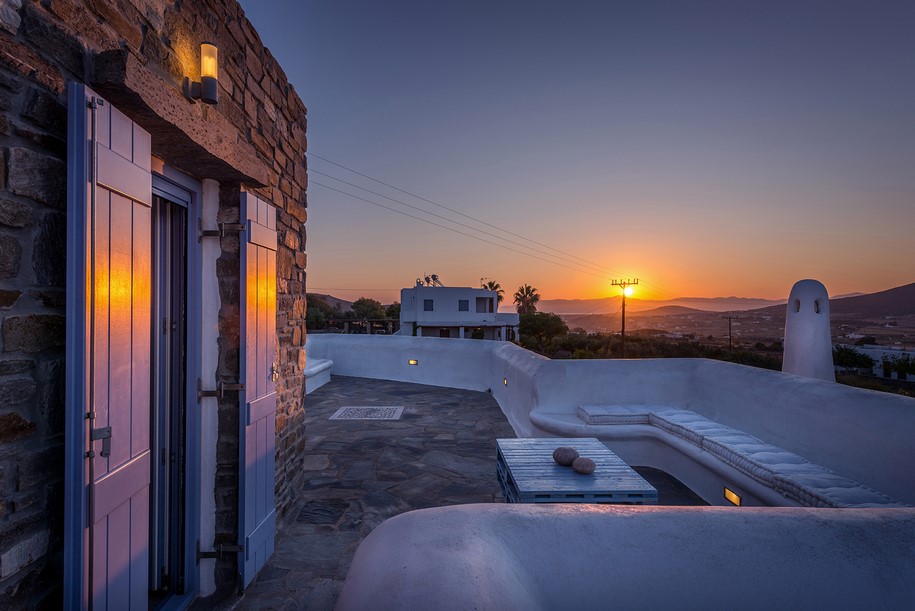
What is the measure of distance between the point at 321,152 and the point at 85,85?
89.6 ft

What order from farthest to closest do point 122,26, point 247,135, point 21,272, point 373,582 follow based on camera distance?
point 247,135 < point 122,26 < point 21,272 < point 373,582

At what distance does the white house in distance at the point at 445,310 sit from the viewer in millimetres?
37000

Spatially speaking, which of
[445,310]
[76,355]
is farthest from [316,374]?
[445,310]

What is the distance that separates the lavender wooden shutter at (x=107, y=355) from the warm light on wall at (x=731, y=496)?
4.55m

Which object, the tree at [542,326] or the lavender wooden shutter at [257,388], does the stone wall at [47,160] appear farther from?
the tree at [542,326]

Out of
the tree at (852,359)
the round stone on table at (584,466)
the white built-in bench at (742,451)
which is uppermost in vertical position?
the round stone on table at (584,466)

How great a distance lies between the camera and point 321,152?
2620 cm

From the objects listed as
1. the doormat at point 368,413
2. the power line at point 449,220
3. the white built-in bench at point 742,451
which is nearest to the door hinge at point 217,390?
the white built-in bench at point 742,451

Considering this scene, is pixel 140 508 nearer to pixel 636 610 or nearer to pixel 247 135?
pixel 636 610

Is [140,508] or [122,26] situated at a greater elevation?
[122,26]

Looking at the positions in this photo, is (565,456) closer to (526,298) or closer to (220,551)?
(220,551)

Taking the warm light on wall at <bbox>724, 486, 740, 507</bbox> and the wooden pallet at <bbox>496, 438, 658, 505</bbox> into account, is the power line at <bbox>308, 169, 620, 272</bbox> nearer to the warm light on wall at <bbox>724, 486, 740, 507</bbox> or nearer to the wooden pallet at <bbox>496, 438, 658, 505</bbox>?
the wooden pallet at <bbox>496, 438, 658, 505</bbox>

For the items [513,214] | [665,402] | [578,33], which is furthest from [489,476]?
[513,214]

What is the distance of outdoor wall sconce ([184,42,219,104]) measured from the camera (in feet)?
7.17
